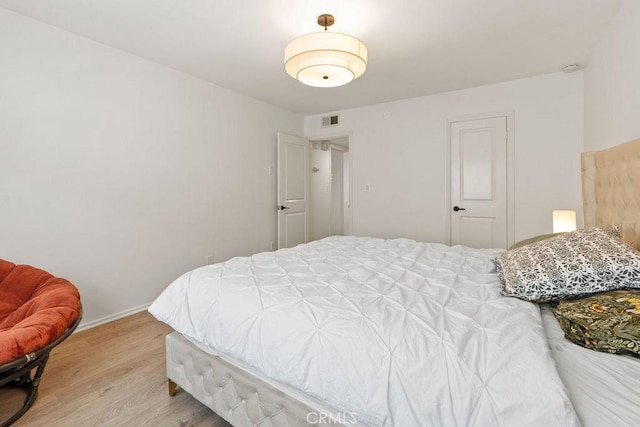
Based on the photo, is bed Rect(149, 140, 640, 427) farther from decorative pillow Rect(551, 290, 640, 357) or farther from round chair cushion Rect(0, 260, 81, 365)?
round chair cushion Rect(0, 260, 81, 365)

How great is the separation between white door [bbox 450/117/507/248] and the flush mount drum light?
2.23 meters

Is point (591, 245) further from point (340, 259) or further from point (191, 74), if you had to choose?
point (191, 74)

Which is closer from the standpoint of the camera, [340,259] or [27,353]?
[27,353]

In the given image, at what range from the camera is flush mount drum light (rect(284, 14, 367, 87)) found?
1.92 metres

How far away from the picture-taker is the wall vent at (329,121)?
4.76m

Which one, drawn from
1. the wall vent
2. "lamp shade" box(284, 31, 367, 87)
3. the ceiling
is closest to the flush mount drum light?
"lamp shade" box(284, 31, 367, 87)

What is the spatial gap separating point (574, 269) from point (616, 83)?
1908 mm

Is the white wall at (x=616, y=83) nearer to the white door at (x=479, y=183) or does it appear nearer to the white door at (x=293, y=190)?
the white door at (x=479, y=183)

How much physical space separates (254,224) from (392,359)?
3.42 m

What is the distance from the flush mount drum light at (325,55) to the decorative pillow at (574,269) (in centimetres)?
158

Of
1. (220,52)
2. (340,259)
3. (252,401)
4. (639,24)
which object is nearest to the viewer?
(252,401)

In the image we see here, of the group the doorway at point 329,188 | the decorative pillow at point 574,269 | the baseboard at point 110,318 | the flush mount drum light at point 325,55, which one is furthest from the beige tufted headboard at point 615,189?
the baseboard at point 110,318

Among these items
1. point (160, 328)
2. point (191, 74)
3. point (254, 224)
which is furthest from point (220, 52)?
point (160, 328)

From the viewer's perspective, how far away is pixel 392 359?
0.98m
